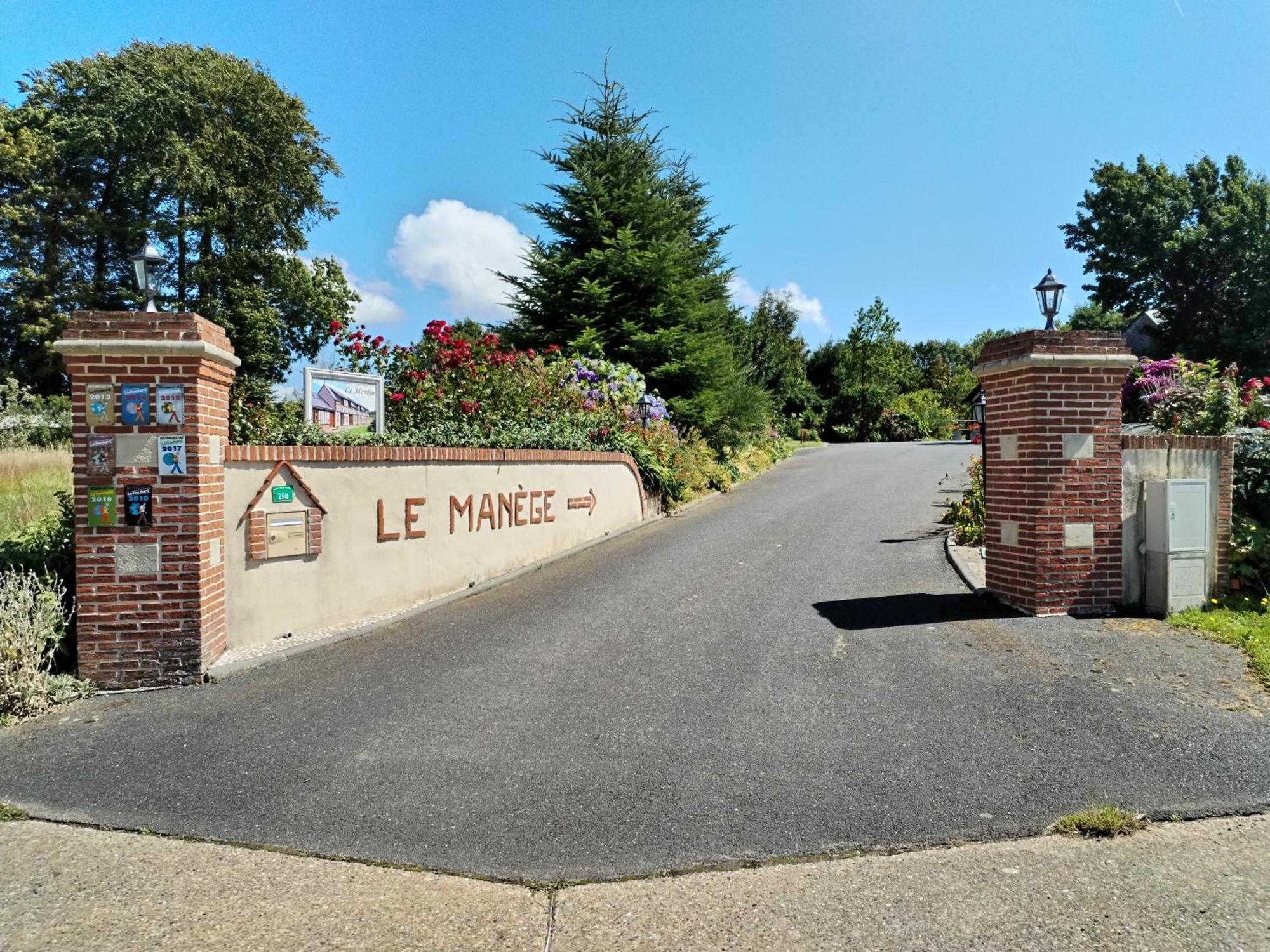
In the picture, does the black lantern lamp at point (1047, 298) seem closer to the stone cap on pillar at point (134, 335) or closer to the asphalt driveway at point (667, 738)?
the asphalt driveway at point (667, 738)

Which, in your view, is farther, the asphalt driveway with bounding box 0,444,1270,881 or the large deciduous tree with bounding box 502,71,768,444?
the large deciduous tree with bounding box 502,71,768,444

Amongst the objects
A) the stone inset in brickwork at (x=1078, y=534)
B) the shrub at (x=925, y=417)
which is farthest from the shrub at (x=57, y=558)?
the shrub at (x=925, y=417)

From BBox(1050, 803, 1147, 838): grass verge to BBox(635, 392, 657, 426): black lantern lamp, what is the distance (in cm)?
1175

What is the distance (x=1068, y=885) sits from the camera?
3.14m

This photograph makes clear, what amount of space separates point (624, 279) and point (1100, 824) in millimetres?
14188

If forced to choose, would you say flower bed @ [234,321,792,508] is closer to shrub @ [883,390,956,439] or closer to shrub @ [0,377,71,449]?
shrub @ [0,377,71,449]

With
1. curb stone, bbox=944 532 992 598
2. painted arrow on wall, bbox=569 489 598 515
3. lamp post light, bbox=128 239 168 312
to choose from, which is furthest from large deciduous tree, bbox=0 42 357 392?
curb stone, bbox=944 532 992 598

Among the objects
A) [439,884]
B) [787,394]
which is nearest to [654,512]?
[439,884]

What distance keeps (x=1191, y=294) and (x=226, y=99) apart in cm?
3525

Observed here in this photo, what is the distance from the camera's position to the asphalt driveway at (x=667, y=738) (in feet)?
12.0

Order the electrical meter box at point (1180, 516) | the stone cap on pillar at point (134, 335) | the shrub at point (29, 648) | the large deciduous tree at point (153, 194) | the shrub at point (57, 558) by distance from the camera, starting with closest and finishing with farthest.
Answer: the shrub at point (29, 648) < the stone cap on pillar at point (134, 335) < the shrub at point (57, 558) < the electrical meter box at point (1180, 516) < the large deciduous tree at point (153, 194)

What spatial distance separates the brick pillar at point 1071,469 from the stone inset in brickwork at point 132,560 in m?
7.30

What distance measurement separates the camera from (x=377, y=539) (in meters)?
7.55

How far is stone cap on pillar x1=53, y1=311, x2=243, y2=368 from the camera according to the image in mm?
5559
